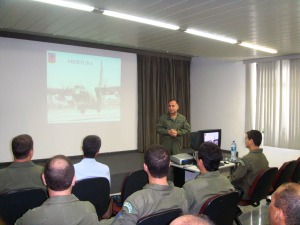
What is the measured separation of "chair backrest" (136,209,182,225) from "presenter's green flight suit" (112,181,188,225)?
0.12 m

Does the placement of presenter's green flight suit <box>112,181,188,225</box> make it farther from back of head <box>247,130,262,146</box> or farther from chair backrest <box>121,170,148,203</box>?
back of head <box>247,130,262,146</box>

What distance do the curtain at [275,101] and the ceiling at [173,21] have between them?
843 mm

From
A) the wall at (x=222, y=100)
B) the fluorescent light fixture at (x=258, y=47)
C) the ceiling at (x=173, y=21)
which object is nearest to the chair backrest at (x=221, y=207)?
the ceiling at (x=173, y=21)

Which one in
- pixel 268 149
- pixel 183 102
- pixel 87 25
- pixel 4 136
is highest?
Result: pixel 87 25

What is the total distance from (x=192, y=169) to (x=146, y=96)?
416 centimetres

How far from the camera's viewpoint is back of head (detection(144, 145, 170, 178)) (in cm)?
190

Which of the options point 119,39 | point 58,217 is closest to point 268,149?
point 119,39

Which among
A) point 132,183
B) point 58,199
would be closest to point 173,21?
point 132,183

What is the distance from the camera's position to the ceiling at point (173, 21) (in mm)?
3280

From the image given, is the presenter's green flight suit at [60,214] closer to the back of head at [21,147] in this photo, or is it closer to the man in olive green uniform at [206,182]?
the man in olive green uniform at [206,182]

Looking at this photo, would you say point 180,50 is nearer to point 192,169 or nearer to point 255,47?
point 255,47

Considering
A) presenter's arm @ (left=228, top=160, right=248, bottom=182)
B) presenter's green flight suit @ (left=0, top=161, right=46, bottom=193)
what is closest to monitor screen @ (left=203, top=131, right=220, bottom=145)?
presenter's arm @ (left=228, top=160, right=248, bottom=182)

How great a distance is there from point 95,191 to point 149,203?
3.21 feet

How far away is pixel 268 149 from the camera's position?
684 cm
